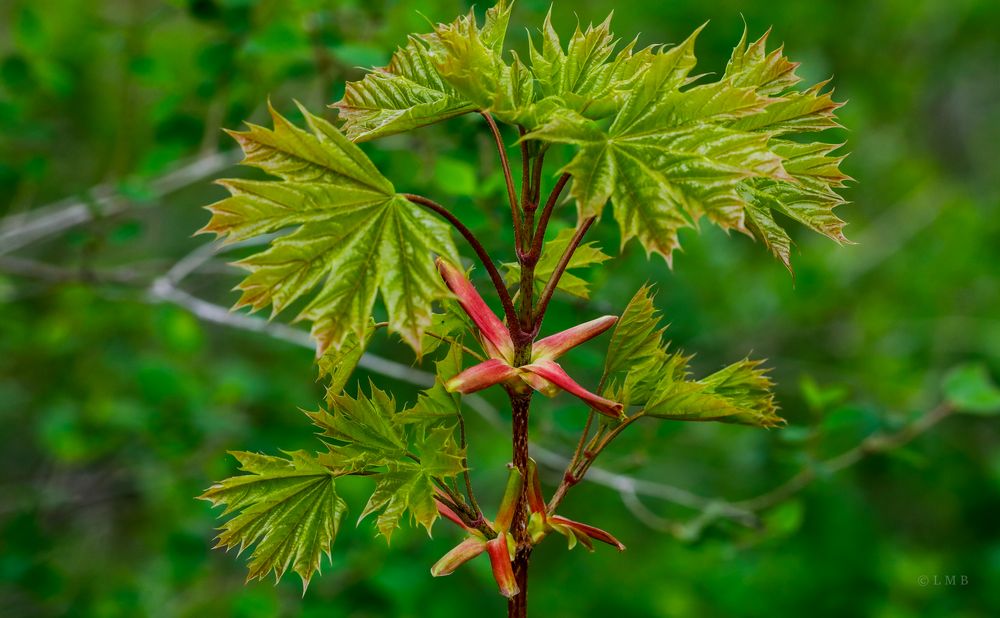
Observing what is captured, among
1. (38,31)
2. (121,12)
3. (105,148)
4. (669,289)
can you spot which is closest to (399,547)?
(669,289)

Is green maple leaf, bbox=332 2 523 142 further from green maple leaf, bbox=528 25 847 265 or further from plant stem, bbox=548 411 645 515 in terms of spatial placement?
plant stem, bbox=548 411 645 515

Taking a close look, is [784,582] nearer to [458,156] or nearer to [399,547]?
[399,547]

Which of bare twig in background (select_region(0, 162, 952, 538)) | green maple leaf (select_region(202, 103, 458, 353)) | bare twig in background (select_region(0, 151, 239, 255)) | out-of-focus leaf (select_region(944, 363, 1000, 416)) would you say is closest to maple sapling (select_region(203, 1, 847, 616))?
green maple leaf (select_region(202, 103, 458, 353))

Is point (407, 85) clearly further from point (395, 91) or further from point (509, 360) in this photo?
point (509, 360)

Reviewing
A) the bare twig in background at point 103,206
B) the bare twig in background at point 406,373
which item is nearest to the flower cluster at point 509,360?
the bare twig in background at point 406,373

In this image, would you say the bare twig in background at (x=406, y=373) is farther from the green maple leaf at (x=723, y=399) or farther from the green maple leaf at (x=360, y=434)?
the green maple leaf at (x=723, y=399)

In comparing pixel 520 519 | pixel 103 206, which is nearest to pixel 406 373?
pixel 103 206
